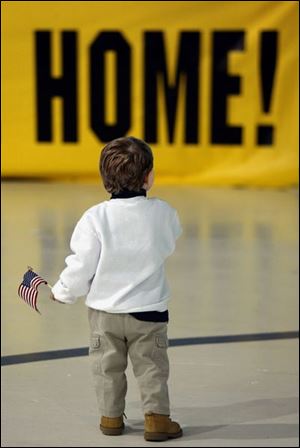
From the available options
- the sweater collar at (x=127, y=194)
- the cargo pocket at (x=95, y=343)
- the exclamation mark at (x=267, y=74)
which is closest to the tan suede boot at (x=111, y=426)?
the cargo pocket at (x=95, y=343)

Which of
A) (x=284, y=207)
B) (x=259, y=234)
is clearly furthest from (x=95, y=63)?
(x=259, y=234)

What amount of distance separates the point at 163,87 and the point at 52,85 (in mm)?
1600

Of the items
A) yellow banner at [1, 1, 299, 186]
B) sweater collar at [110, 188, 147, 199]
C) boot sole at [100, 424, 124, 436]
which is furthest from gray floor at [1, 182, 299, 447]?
yellow banner at [1, 1, 299, 186]

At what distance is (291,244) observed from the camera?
11.7 metres

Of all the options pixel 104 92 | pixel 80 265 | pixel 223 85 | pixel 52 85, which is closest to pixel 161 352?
pixel 80 265

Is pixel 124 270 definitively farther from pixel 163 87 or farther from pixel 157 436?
pixel 163 87

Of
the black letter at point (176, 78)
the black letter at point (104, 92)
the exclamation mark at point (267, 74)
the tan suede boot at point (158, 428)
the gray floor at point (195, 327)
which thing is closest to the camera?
the tan suede boot at point (158, 428)

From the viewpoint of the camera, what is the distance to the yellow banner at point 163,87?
16.2m

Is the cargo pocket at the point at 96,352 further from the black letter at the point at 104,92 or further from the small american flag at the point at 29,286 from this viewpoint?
the black letter at the point at 104,92

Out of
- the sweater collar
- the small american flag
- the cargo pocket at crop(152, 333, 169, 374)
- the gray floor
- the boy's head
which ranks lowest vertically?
the gray floor

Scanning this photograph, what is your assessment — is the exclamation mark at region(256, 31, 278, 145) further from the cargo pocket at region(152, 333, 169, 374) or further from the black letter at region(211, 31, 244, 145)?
the cargo pocket at region(152, 333, 169, 374)

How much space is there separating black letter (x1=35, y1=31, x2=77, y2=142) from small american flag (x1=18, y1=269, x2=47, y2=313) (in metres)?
15.2

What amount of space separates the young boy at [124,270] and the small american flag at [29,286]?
0.03m

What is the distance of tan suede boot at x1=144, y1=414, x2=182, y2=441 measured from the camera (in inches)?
56.8
